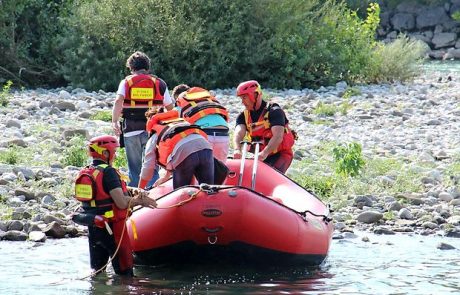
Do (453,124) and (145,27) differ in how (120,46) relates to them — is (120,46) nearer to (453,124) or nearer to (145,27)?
(145,27)

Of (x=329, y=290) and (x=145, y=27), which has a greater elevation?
(x=145, y=27)

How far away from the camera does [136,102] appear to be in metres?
10.1

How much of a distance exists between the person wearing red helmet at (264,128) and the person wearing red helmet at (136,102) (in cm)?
66

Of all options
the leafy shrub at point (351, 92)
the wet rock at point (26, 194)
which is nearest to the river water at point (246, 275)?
the wet rock at point (26, 194)

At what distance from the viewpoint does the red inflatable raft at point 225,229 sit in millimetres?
8172

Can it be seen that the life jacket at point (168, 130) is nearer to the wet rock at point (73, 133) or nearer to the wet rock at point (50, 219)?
the wet rock at point (50, 219)

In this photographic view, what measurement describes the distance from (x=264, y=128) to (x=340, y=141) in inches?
185

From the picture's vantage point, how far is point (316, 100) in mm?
18875

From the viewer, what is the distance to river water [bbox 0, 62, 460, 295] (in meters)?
8.03

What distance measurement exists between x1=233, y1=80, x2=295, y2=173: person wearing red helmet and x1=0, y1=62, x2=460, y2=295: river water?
Result: 1.08 metres

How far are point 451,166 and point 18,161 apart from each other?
461 centimetres

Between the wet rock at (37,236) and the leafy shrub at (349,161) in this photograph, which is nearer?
the wet rock at (37,236)

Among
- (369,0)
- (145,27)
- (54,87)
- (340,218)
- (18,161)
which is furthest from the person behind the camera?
(369,0)

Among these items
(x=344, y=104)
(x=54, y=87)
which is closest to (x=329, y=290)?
(x=344, y=104)
